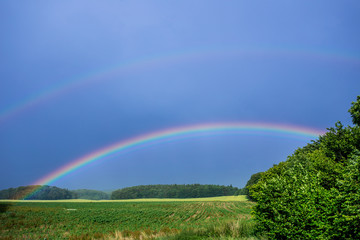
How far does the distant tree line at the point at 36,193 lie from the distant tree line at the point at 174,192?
36510mm

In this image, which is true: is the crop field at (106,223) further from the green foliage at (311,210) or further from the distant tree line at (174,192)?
the distant tree line at (174,192)

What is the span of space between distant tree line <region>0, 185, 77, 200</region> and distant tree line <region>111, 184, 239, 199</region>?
120 ft

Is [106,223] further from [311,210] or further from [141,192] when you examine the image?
[141,192]

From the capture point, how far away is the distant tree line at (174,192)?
169750 mm

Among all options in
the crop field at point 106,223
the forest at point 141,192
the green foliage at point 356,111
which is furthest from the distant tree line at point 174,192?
the green foliage at point 356,111

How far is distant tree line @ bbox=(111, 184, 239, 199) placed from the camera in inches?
6683

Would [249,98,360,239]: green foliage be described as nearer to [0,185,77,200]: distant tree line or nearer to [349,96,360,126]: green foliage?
[349,96,360,126]: green foliage

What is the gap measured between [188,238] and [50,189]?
196 m

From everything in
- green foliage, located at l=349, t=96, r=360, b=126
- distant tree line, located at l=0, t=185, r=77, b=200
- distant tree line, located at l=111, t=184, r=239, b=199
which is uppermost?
green foliage, located at l=349, t=96, r=360, b=126

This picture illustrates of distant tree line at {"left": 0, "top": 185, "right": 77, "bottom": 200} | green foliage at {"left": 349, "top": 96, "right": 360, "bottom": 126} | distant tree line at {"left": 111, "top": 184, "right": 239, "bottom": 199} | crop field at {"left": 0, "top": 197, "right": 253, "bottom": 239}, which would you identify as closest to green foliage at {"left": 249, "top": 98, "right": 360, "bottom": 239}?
crop field at {"left": 0, "top": 197, "right": 253, "bottom": 239}

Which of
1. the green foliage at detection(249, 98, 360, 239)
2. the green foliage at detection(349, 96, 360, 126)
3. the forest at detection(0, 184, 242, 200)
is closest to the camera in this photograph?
the green foliage at detection(249, 98, 360, 239)

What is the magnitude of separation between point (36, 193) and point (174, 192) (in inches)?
4090

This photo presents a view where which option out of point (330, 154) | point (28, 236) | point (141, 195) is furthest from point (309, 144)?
point (141, 195)

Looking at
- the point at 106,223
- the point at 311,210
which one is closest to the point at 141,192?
the point at 106,223
